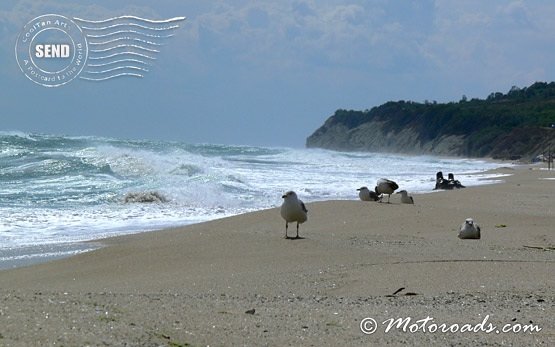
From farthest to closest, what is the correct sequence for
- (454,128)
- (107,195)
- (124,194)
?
1. (454,128)
2. (107,195)
3. (124,194)

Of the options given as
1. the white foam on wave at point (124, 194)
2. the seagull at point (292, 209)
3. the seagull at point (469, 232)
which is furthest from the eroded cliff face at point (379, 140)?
the seagull at point (292, 209)

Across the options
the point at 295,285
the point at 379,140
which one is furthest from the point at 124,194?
the point at 379,140

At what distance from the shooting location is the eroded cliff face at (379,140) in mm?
93438

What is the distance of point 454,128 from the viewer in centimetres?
9800

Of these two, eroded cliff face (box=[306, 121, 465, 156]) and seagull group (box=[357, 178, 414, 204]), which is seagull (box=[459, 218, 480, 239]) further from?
eroded cliff face (box=[306, 121, 465, 156])

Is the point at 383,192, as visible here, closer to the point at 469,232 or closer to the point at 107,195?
the point at 469,232

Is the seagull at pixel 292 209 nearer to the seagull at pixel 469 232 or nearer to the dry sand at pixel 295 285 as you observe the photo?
the dry sand at pixel 295 285

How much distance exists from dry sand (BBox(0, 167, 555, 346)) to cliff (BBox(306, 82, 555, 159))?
188 feet

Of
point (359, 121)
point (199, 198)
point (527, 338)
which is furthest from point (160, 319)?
point (359, 121)

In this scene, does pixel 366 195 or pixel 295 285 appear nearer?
pixel 295 285

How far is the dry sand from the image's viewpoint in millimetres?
4758

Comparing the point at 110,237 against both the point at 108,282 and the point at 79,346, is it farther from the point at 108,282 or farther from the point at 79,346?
the point at 79,346

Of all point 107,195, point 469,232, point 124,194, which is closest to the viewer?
point 469,232

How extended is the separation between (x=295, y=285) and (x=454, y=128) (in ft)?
306
